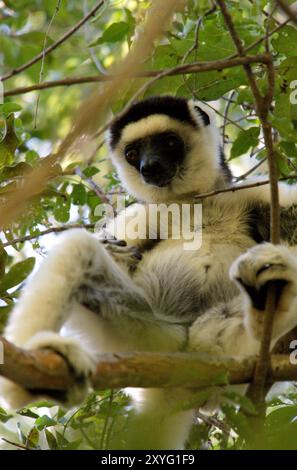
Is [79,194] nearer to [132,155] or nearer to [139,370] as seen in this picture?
[132,155]

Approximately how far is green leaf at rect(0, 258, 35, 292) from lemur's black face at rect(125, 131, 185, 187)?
1.42m

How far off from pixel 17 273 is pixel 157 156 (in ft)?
5.84

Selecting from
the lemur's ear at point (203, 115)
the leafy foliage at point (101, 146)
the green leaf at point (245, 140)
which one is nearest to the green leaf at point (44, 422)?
the leafy foliage at point (101, 146)

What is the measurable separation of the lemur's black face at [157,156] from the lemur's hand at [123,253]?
0.79 metres

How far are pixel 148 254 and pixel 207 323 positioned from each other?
918 mm

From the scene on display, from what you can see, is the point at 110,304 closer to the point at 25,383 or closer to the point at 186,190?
the point at 25,383

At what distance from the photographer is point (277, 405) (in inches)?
211

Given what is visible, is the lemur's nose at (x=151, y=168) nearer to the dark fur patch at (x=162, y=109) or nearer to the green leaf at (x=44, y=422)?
the dark fur patch at (x=162, y=109)

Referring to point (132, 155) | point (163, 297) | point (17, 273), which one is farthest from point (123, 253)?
point (132, 155)

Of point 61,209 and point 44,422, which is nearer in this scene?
point 44,422

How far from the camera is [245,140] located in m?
6.01

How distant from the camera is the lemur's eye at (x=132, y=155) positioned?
657cm

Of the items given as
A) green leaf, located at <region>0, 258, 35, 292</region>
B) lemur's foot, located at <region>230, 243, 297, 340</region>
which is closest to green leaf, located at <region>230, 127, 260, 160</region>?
lemur's foot, located at <region>230, 243, 297, 340</region>
